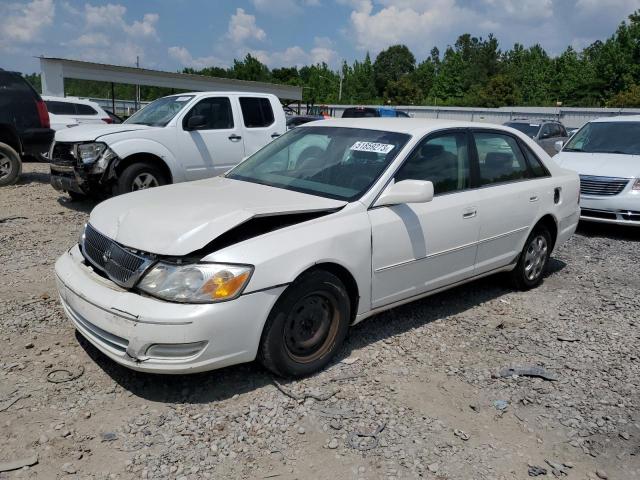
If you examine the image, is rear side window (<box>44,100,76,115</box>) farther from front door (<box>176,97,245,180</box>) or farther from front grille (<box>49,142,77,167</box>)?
front door (<box>176,97,245,180</box>)

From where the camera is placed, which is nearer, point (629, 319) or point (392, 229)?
point (392, 229)

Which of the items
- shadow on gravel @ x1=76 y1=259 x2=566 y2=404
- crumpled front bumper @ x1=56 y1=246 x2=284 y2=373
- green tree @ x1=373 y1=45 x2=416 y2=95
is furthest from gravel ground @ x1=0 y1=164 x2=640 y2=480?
green tree @ x1=373 y1=45 x2=416 y2=95

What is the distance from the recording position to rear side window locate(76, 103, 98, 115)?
51.2 ft

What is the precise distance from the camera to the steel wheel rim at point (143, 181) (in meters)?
8.04

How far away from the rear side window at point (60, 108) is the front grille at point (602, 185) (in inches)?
529

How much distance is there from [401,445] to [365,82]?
83.6 metres

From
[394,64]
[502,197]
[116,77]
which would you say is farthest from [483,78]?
[502,197]

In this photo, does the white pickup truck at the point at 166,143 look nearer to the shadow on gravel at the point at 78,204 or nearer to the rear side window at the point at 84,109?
the shadow on gravel at the point at 78,204

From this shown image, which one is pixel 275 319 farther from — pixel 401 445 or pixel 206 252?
pixel 401 445

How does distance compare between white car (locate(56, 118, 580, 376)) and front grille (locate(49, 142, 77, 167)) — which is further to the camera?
front grille (locate(49, 142, 77, 167))

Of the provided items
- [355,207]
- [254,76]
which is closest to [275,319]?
[355,207]

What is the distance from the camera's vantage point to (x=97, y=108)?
16.1m

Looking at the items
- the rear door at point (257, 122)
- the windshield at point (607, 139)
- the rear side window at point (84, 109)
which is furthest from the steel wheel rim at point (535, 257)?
the rear side window at point (84, 109)

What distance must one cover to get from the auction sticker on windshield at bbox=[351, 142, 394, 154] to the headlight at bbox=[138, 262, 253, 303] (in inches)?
62.7
